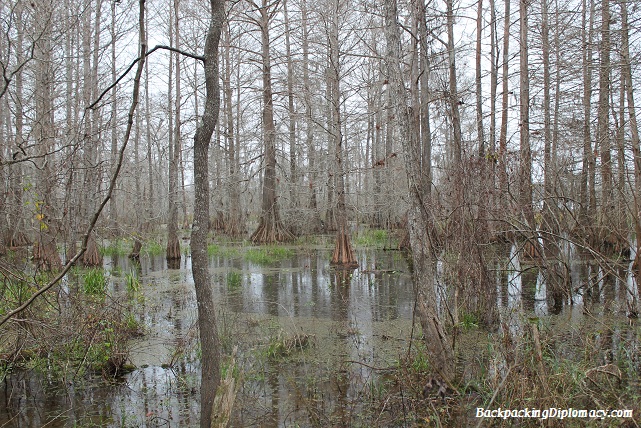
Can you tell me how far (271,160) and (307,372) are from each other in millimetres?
10464

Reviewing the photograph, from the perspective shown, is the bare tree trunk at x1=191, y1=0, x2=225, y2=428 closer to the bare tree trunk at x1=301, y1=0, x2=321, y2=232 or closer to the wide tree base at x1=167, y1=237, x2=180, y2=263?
the bare tree trunk at x1=301, y1=0, x2=321, y2=232

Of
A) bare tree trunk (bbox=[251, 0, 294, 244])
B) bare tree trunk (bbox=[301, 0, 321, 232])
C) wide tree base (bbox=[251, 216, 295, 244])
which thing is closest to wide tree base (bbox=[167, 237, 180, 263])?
bare tree trunk (bbox=[251, 0, 294, 244])

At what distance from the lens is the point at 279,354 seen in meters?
4.46

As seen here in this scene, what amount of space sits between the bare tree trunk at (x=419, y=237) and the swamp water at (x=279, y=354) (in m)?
0.30

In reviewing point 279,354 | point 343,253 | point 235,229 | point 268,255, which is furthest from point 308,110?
point 235,229

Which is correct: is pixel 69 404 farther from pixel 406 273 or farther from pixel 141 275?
pixel 406 273

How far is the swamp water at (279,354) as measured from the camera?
11.1 ft

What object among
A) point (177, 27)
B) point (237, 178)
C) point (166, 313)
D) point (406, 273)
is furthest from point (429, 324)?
point (177, 27)

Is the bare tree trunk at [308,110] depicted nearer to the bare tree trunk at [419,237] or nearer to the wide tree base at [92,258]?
the wide tree base at [92,258]

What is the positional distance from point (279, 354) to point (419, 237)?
178 cm

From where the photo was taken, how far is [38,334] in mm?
4000

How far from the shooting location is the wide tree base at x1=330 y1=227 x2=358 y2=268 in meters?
10.3

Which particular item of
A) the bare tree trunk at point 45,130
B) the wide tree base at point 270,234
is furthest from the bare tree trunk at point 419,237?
the wide tree base at point 270,234

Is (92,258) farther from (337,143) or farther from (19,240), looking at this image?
(337,143)
